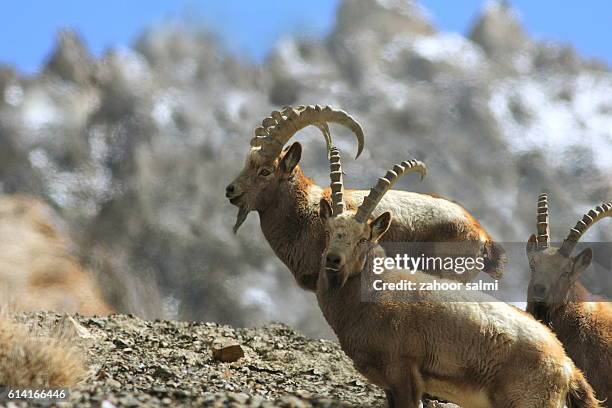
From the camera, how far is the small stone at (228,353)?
492 inches

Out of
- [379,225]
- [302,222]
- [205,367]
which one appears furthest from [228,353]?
[379,225]

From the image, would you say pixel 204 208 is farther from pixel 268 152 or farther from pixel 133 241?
pixel 268 152

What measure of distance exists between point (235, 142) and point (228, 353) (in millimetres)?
20682

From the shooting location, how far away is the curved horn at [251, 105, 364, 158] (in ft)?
38.3

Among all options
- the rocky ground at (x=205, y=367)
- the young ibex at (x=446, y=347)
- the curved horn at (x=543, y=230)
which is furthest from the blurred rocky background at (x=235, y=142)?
the young ibex at (x=446, y=347)

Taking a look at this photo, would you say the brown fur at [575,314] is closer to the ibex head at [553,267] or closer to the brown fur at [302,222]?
the ibex head at [553,267]

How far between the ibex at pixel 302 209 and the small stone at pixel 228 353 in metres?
1.65

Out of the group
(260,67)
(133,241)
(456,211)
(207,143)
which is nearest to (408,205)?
(456,211)

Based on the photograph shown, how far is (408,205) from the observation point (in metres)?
11.5

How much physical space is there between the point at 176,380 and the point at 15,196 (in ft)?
64.5

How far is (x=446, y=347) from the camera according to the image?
29.0 feet

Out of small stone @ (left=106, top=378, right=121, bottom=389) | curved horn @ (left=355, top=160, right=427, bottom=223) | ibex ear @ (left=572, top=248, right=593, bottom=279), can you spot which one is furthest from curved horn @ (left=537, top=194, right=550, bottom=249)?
small stone @ (left=106, top=378, right=121, bottom=389)

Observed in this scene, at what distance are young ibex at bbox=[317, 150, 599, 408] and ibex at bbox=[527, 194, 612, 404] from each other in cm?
165

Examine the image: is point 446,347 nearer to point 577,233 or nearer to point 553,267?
point 553,267
